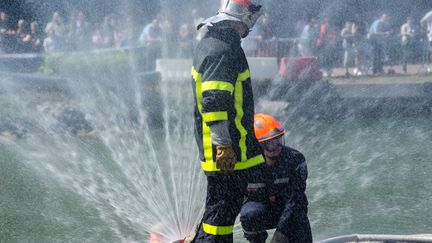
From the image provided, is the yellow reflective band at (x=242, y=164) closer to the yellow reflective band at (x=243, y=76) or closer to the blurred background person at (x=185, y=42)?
the yellow reflective band at (x=243, y=76)

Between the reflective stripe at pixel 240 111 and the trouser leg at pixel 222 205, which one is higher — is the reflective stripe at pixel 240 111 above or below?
above

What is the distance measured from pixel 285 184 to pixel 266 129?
0.41 metres

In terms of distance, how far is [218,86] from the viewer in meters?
4.89

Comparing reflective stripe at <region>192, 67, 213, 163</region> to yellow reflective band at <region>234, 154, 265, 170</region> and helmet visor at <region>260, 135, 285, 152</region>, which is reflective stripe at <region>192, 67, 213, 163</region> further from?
helmet visor at <region>260, 135, 285, 152</region>

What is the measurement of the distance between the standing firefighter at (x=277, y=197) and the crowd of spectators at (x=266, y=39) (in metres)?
11.2

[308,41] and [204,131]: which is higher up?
[204,131]

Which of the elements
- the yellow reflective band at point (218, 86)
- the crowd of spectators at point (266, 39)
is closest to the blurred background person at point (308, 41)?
the crowd of spectators at point (266, 39)

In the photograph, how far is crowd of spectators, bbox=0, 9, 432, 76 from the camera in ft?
55.8

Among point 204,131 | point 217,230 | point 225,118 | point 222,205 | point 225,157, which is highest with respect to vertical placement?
point 225,118

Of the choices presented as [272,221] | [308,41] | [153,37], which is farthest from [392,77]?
[272,221]

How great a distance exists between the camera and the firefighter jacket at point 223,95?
16.0 ft

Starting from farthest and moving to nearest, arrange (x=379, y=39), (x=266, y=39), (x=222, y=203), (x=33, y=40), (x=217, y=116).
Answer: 1. (x=379, y=39)
2. (x=33, y=40)
3. (x=266, y=39)
4. (x=222, y=203)
5. (x=217, y=116)

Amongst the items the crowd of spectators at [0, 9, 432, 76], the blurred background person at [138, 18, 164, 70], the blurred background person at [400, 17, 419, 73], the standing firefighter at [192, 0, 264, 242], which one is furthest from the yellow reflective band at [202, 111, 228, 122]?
the blurred background person at [400, 17, 419, 73]

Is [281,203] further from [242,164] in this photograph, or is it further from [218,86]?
[218,86]
